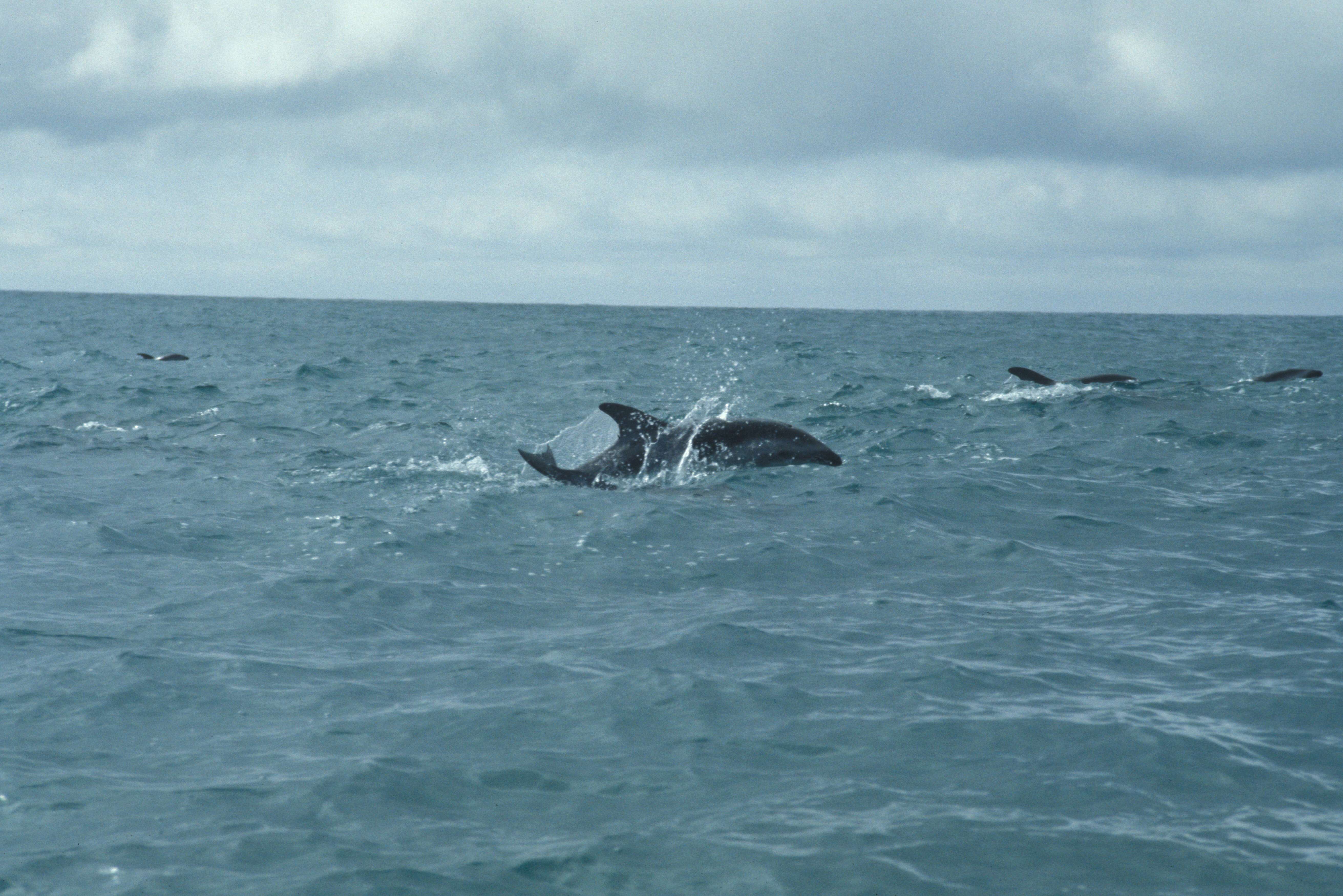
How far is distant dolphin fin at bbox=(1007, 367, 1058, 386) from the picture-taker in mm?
28828

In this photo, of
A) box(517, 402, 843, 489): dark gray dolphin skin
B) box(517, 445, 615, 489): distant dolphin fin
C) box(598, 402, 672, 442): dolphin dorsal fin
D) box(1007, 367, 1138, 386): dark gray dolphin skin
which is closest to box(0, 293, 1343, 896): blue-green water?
box(517, 445, 615, 489): distant dolphin fin

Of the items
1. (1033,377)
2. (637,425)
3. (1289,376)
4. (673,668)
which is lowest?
(673,668)

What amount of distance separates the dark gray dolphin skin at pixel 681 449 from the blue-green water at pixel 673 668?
1.95 feet

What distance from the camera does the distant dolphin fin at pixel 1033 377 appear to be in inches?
1135

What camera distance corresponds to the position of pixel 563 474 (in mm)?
16781

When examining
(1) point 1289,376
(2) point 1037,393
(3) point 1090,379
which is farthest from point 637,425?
(1) point 1289,376

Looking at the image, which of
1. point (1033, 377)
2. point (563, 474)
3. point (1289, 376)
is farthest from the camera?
point (1289, 376)

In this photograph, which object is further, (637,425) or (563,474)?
(637,425)

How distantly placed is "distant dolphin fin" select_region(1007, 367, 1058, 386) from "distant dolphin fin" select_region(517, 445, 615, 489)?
579 inches

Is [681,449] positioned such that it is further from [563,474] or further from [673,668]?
[673,668]

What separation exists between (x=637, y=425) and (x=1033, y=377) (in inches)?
604

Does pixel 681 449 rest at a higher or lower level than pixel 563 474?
higher

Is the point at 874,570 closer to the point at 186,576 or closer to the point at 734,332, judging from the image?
the point at 186,576

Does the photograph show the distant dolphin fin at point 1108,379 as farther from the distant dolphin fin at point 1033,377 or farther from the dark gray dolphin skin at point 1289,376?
the dark gray dolphin skin at point 1289,376
